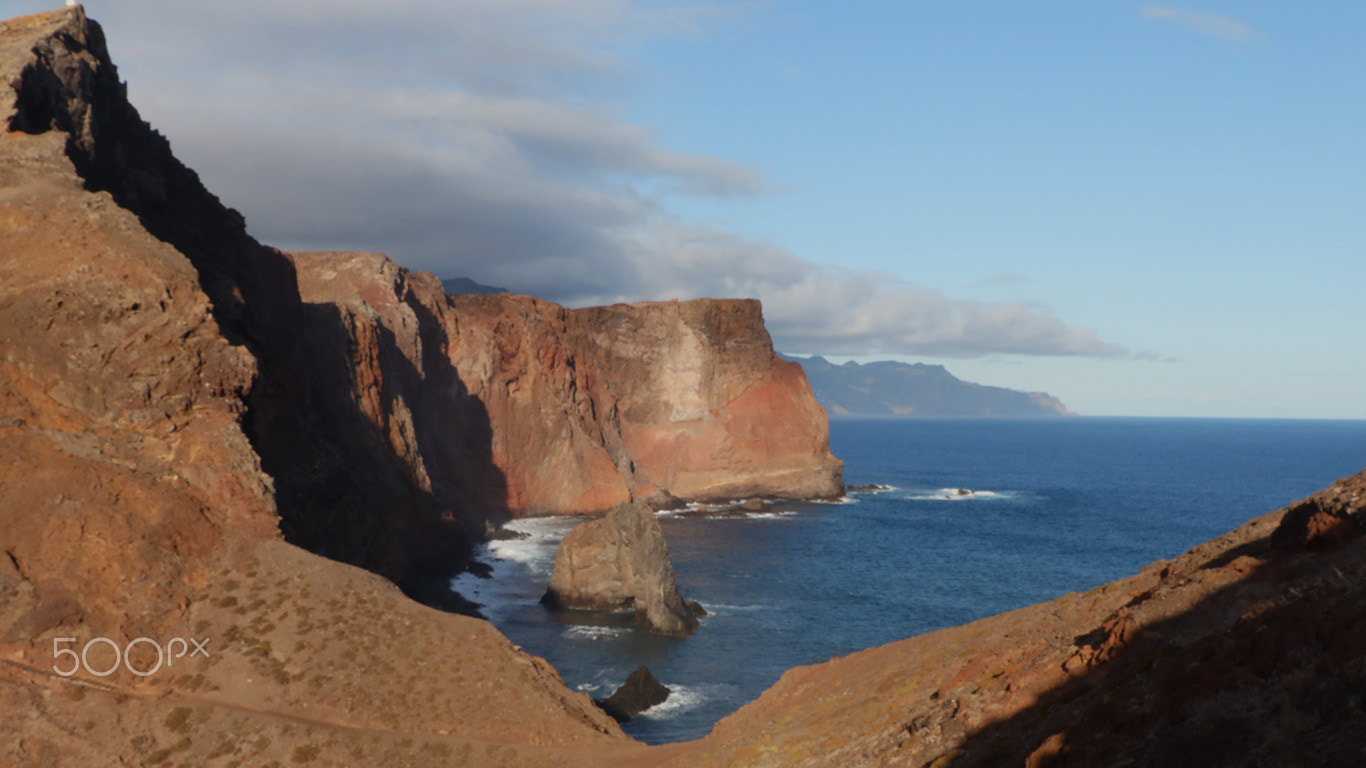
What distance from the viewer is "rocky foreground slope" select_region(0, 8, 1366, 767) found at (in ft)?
40.3

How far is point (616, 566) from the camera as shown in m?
59.8

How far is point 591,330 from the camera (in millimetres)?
118000

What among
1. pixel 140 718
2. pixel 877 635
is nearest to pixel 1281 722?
pixel 140 718

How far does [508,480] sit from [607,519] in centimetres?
3565

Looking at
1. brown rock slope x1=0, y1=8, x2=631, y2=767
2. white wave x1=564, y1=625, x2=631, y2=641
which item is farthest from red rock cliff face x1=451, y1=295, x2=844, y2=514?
brown rock slope x1=0, y1=8, x2=631, y2=767

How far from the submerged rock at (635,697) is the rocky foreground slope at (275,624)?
1432 cm

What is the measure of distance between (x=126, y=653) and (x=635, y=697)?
24869 millimetres

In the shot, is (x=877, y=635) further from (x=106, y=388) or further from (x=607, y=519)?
(x=106, y=388)

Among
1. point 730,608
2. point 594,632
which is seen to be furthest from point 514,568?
point 730,608

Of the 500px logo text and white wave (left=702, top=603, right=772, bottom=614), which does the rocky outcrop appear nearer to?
white wave (left=702, top=603, right=772, bottom=614)

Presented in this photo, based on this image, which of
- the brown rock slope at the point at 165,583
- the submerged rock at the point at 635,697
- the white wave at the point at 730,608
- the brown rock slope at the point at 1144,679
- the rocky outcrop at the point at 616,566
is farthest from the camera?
the white wave at the point at 730,608

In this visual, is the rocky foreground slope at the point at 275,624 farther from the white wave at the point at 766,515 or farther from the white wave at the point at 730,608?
the white wave at the point at 766,515

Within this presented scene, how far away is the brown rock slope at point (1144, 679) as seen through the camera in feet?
33.5

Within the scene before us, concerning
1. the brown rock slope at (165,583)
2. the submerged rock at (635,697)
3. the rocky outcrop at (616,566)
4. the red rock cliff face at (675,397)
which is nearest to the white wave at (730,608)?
the rocky outcrop at (616,566)
